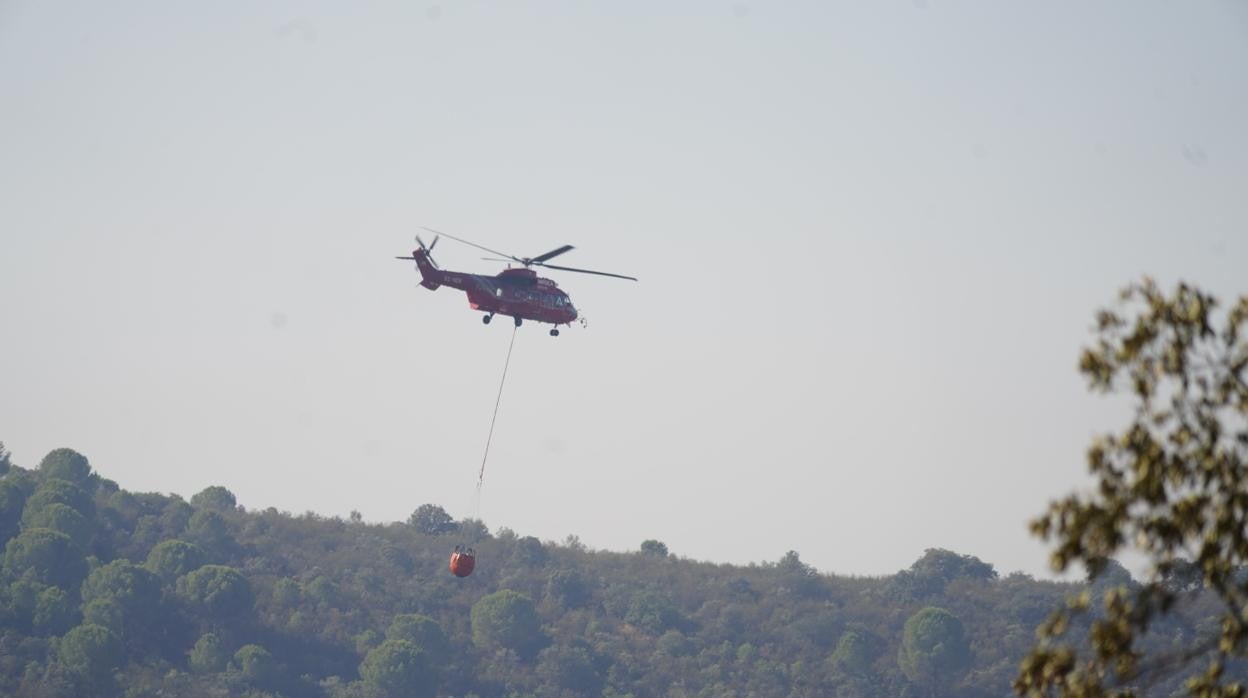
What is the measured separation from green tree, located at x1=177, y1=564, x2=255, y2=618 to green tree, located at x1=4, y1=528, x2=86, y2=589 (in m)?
7.69

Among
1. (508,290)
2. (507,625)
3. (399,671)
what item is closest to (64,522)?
(399,671)

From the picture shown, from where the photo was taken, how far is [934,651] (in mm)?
126938

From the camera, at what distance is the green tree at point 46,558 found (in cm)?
12100

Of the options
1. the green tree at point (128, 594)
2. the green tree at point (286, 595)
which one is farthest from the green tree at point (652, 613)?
the green tree at point (128, 594)

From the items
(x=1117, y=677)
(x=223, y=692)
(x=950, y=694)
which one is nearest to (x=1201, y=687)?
(x=1117, y=677)

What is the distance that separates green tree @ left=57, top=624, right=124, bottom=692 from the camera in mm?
108312

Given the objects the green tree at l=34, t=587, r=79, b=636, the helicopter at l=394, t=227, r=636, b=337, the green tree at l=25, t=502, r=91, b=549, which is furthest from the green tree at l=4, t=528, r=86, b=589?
the helicopter at l=394, t=227, r=636, b=337

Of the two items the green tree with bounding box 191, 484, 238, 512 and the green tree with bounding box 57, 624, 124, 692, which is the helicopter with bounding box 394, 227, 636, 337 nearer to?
the green tree with bounding box 57, 624, 124, 692

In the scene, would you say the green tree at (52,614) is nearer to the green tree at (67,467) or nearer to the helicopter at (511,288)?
the green tree at (67,467)

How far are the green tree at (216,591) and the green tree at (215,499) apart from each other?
87.2 feet

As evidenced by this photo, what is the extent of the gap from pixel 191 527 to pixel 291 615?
17543 mm

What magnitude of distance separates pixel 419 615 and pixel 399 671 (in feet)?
30.4

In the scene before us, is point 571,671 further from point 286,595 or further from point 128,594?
point 128,594

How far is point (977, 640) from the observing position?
435 feet
